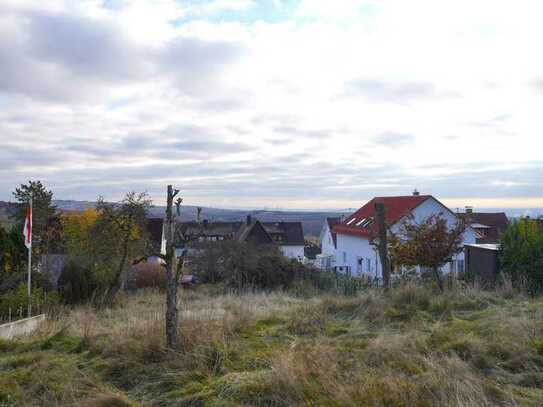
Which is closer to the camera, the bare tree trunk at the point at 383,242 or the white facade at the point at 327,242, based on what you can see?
the bare tree trunk at the point at 383,242

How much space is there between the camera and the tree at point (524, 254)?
1322cm

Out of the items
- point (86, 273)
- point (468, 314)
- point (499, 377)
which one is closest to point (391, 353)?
point (499, 377)

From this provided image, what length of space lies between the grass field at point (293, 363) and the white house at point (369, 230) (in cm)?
2373

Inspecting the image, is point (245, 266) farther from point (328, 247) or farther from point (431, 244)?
point (328, 247)

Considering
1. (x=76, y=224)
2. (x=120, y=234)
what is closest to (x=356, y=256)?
(x=76, y=224)

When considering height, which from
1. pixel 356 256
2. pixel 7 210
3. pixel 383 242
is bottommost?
pixel 356 256

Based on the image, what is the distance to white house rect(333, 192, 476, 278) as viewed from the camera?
3431cm

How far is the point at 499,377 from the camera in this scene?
539 cm

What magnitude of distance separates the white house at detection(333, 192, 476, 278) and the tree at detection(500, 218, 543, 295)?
649 inches

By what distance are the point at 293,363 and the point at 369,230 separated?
1206 inches

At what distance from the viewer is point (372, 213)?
3997 centimetres

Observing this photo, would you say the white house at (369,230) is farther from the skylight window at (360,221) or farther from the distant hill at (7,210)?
the distant hill at (7,210)

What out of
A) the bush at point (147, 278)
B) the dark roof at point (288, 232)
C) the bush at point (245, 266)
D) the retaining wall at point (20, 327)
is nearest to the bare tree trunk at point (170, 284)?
the retaining wall at point (20, 327)

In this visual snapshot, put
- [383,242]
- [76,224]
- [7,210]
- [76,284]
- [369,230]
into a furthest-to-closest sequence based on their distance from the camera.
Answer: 1. [369,230]
2. [76,224]
3. [7,210]
4. [76,284]
5. [383,242]
